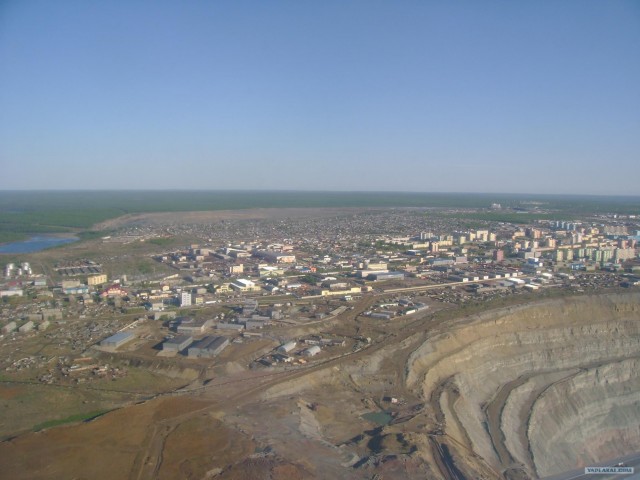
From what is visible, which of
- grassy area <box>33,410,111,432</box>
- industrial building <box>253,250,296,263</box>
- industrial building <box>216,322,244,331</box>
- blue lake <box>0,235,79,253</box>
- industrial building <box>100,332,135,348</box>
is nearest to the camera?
grassy area <box>33,410,111,432</box>

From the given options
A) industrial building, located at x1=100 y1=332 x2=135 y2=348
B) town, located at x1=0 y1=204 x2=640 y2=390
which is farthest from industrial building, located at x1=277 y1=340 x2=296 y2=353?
industrial building, located at x1=100 y1=332 x2=135 y2=348

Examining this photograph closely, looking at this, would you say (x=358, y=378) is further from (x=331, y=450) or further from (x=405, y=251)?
(x=405, y=251)

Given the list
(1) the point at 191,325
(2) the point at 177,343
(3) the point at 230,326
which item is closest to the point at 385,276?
(3) the point at 230,326

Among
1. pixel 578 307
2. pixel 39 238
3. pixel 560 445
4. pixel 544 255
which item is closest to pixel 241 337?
pixel 560 445

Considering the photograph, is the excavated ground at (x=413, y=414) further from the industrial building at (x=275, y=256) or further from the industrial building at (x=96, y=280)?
the industrial building at (x=96, y=280)

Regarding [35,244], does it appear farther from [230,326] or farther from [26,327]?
[230,326]

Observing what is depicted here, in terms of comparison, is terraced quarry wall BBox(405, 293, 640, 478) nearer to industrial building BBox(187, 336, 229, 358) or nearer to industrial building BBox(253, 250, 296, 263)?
industrial building BBox(187, 336, 229, 358)
